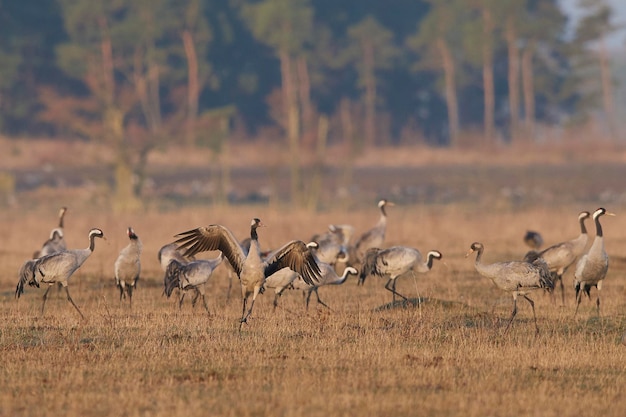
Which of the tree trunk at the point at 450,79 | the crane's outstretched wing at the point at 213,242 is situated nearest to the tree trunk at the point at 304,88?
the tree trunk at the point at 450,79

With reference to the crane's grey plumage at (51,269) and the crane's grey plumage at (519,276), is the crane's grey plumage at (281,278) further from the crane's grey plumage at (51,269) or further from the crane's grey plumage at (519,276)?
the crane's grey plumage at (519,276)

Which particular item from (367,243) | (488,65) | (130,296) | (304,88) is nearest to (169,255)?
(130,296)

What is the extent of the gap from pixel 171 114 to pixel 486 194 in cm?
2457

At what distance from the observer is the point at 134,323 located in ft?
41.4

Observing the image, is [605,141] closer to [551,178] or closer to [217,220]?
[551,178]

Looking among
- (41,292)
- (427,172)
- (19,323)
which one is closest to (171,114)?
(427,172)

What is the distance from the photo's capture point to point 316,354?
1054 centimetres

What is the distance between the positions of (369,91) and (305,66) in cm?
411

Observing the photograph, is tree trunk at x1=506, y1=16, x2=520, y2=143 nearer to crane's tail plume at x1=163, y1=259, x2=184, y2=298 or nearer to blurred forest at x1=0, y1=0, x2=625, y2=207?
blurred forest at x1=0, y1=0, x2=625, y2=207

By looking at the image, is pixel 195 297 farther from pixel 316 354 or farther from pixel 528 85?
pixel 528 85

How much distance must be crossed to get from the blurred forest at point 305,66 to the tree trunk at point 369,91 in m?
0.08

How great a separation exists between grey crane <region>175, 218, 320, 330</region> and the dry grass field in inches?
18.7

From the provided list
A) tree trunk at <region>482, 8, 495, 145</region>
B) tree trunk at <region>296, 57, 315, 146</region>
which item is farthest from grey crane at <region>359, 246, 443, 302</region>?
tree trunk at <region>482, 8, 495, 145</region>

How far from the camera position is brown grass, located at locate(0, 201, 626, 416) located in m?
8.49
